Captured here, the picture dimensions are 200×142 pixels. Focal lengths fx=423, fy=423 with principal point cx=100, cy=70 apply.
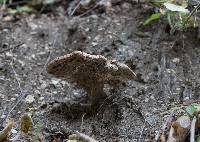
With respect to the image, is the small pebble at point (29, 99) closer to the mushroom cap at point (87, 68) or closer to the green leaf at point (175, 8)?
the mushroom cap at point (87, 68)

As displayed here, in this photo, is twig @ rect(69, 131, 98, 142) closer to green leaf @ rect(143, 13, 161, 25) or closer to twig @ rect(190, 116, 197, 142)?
twig @ rect(190, 116, 197, 142)

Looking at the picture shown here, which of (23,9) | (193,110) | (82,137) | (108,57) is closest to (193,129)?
(193,110)

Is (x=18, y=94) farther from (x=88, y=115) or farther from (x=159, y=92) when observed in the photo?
(x=159, y=92)

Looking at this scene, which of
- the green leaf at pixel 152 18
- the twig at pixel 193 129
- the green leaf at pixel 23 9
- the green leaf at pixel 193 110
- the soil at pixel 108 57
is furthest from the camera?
the green leaf at pixel 23 9

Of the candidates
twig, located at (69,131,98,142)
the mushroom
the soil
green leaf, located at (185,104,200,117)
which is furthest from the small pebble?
green leaf, located at (185,104,200,117)

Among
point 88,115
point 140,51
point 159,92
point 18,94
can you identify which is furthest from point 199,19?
point 18,94

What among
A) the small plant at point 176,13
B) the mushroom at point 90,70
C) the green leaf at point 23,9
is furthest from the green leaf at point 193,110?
the green leaf at point 23,9

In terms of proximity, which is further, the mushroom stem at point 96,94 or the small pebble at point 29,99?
the small pebble at point 29,99
